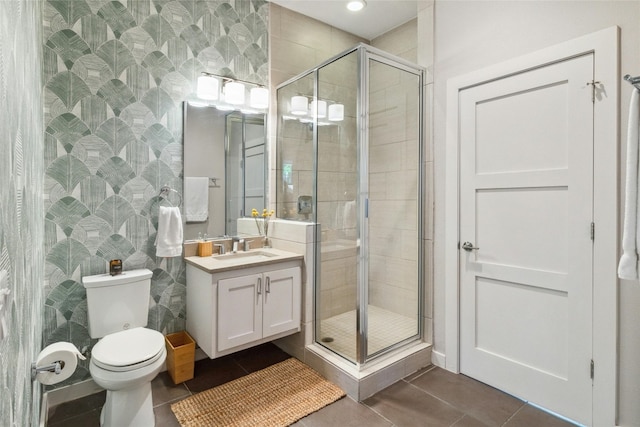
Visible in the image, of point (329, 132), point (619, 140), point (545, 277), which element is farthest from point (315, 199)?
point (619, 140)

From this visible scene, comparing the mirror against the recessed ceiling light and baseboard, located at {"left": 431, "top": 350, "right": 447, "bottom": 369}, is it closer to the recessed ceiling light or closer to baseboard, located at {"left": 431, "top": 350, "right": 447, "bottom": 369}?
the recessed ceiling light

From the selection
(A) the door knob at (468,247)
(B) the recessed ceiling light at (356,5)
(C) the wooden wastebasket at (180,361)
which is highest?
(B) the recessed ceiling light at (356,5)

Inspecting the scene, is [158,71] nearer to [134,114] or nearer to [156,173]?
→ [134,114]

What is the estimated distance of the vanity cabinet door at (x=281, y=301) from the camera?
247cm

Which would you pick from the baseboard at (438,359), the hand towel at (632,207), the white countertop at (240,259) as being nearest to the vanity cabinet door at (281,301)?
the white countertop at (240,259)

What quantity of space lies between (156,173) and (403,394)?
235 centimetres

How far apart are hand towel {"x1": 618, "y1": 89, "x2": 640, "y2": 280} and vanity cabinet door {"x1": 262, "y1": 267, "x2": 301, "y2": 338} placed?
1932 mm

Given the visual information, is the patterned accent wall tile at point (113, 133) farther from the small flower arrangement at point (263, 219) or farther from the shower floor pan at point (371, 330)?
the shower floor pan at point (371, 330)

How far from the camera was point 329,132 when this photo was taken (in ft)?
9.08

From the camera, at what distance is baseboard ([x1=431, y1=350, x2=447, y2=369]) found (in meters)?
2.58

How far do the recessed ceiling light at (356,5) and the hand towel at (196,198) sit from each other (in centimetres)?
200

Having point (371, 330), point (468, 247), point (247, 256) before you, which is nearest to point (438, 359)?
point (371, 330)

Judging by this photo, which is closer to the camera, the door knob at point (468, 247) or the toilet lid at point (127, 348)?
the toilet lid at point (127, 348)

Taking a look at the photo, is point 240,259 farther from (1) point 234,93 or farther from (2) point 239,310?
(1) point 234,93
